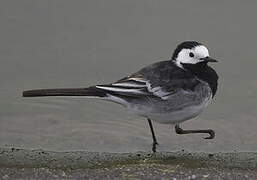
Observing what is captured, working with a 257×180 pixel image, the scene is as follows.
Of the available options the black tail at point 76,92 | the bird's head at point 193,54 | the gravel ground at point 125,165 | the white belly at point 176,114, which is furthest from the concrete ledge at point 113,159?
the bird's head at point 193,54

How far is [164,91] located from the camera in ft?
26.3

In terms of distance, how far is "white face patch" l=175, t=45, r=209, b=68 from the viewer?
8.23 metres

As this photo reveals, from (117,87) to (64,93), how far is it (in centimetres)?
59

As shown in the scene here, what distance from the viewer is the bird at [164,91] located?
8008 millimetres

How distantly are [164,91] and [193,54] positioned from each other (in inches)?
21.6

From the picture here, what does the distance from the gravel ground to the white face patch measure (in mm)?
1016

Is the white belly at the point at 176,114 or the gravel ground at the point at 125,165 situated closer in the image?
the gravel ground at the point at 125,165

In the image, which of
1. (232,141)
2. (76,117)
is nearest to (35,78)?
(76,117)

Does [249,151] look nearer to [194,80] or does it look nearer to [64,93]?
[194,80]

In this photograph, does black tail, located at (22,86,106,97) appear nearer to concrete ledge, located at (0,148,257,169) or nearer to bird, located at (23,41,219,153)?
bird, located at (23,41,219,153)

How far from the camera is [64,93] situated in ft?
26.9

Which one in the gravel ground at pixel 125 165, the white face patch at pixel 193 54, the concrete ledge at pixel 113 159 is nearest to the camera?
the gravel ground at pixel 125 165

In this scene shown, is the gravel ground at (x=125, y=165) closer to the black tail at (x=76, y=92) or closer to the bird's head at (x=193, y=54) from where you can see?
the black tail at (x=76, y=92)

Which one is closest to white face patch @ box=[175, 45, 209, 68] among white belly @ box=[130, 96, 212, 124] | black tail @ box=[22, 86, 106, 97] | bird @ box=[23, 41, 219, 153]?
bird @ box=[23, 41, 219, 153]
